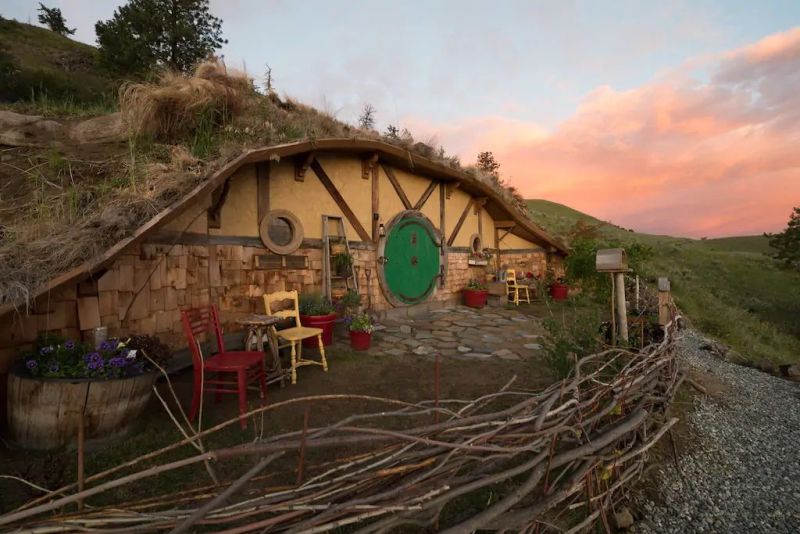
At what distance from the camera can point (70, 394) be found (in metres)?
2.76

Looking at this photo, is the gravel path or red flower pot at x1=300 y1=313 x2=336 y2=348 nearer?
the gravel path

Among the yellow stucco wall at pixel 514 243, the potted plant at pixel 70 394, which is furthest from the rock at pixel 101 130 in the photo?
the yellow stucco wall at pixel 514 243

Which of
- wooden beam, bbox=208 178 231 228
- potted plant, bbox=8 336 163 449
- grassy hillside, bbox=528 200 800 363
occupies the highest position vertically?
wooden beam, bbox=208 178 231 228

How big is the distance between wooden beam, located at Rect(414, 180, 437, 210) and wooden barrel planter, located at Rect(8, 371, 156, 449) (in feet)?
22.7

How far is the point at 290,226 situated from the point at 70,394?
407 cm

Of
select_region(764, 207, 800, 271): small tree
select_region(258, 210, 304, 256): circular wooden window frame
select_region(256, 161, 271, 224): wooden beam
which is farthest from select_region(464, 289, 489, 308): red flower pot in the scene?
select_region(764, 207, 800, 271): small tree

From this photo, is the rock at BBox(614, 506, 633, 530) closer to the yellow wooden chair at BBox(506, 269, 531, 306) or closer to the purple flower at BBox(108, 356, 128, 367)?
the purple flower at BBox(108, 356, 128, 367)

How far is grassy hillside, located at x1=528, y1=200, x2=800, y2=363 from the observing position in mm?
10125

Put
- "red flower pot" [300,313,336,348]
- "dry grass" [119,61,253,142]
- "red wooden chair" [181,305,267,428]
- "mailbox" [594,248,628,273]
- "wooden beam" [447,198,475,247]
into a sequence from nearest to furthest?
"red wooden chair" [181,305,267,428] → "mailbox" [594,248,628,273] → "dry grass" [119,61,253,142] → "red flower pot" [300,313,336,348] → "wooden beam" [447,198,475,247]

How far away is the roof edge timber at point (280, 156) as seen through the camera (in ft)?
11.2

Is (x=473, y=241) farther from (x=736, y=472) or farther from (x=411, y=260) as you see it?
(x=736, y=472)

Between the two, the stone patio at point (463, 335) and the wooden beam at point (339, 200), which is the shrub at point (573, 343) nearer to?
the stone patio at point (463, 335)

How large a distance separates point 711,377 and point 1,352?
8158mm

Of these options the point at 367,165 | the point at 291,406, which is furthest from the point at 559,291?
the point at 291,406
